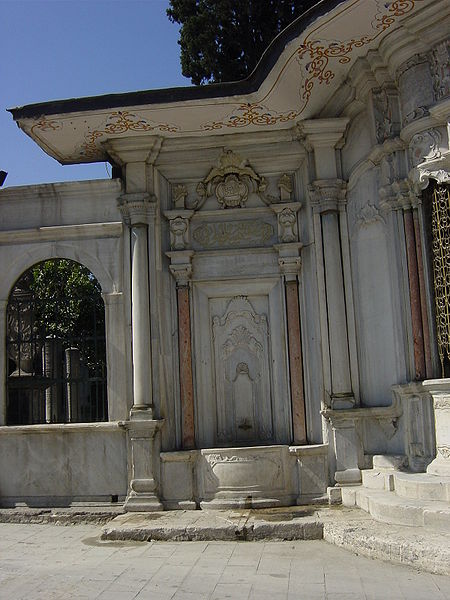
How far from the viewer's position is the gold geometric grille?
8180 mm

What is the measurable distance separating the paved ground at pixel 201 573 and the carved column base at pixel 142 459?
3.95 feet

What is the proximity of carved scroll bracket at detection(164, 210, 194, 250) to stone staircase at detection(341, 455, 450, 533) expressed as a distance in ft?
12.6

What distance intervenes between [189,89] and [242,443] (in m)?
4.62

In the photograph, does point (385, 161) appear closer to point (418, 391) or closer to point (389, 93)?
point (389, 93)

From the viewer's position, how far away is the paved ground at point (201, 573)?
5.86 metres

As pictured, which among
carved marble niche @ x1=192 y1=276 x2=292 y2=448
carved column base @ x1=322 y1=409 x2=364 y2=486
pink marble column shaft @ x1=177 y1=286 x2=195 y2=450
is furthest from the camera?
carved marble niche @ x1=192 y1=276 x2=292 y2=448

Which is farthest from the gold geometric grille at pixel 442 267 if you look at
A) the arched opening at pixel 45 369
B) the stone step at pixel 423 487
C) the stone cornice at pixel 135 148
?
the arched opening at pixel 45 369

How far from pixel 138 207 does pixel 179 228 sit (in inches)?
24.8

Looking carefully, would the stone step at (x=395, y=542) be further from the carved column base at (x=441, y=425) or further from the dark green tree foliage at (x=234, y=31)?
the dark green tree foliage at (x=234, y=31)

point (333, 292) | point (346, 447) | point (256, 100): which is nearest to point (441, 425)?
point (346, 447)

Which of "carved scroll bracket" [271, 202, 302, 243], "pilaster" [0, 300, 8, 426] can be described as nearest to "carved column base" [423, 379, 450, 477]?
"carved scroll bracket" [271, 202, 302, 243]

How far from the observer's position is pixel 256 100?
916cm

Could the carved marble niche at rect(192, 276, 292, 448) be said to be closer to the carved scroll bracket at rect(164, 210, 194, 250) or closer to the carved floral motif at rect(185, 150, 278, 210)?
the carved scroll bracket at rect(164, 210, 194, 250)

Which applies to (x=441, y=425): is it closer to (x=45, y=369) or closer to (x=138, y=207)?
(x=138, y=207)
